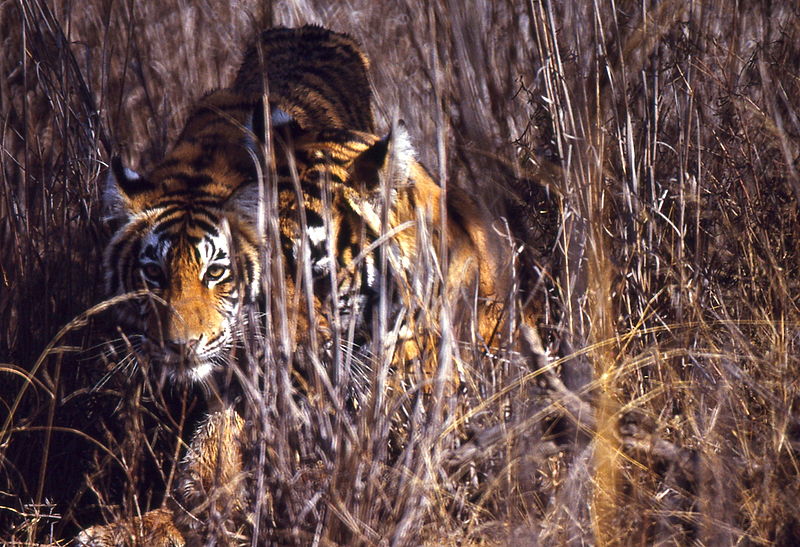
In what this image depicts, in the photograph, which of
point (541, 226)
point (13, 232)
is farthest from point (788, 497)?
point (13, 232)

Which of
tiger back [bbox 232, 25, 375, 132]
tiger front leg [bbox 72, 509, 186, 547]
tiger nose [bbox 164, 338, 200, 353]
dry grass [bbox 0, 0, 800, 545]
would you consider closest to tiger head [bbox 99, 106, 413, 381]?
→ tiger nose [bbox 164, 338, 200, 353]

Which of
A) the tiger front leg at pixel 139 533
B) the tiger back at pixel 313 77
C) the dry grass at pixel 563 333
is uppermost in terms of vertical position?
the tiger back at pixel 313 77

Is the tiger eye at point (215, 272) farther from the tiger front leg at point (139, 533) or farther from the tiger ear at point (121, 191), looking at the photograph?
the tiger front leg at point (139, 533)

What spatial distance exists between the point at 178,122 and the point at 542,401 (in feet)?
11.3

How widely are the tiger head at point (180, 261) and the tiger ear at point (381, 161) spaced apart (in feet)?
1.13

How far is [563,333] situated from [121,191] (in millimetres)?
1452

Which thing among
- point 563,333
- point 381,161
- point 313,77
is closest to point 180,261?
point 381,161

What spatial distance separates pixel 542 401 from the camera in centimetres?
199

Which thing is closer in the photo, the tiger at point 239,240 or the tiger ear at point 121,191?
the tiger at point 239,240

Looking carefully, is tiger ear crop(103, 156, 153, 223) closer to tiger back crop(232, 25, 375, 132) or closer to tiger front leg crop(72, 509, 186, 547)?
tiger back crop(232, 25, 375, 132)

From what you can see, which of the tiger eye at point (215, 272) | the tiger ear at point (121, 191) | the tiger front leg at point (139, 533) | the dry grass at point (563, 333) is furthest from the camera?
the tiger ear at point (121, 191)

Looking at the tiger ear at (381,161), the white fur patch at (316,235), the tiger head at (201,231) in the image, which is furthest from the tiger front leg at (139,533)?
the tiger ear at (381,161)

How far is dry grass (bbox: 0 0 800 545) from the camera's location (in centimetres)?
185

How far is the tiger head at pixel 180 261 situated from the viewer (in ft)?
9.07
